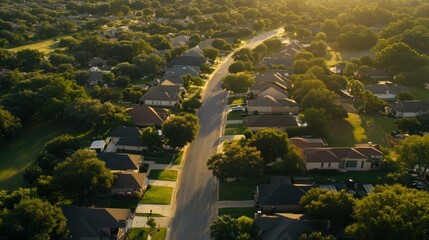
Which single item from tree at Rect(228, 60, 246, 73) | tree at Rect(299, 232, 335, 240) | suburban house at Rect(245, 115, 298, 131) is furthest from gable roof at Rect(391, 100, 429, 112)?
tree at Rect(299, 232, 335, 240)

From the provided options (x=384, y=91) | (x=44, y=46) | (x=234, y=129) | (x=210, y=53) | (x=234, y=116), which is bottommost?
(x=234, y=129)

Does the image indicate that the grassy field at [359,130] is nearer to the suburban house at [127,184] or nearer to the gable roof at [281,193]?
the gable roof at [281,193]

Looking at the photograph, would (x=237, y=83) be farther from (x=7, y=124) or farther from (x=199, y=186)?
(x=7, y=124)

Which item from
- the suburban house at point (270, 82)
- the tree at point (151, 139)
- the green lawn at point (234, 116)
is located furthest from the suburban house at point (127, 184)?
the suburban house at point (270, 82)

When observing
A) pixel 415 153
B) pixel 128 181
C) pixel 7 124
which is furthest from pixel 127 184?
pixel 415 153

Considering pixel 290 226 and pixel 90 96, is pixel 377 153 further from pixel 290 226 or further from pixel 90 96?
pixel 90 96

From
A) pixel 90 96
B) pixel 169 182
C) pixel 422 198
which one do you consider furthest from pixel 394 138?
pixel 90 96
